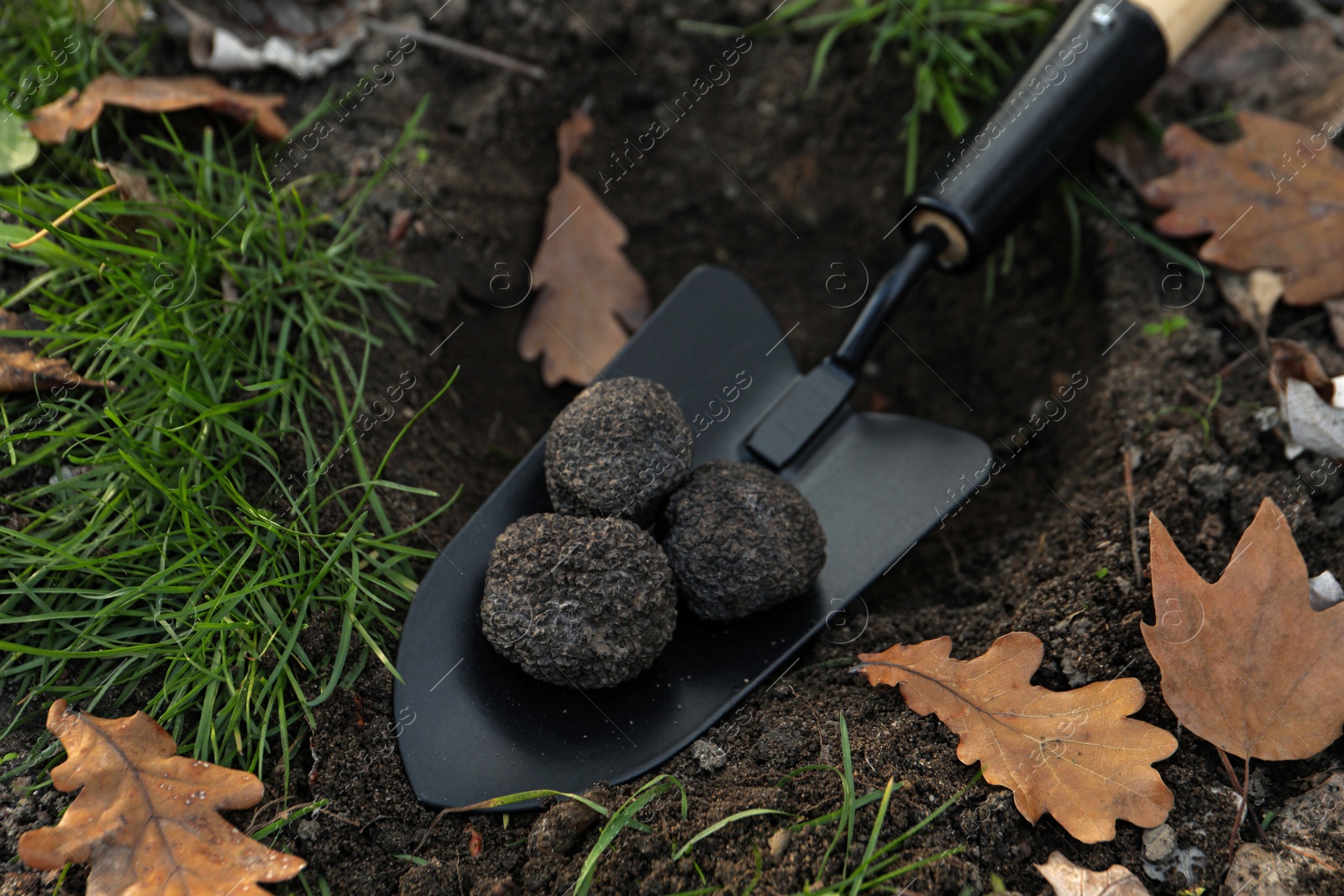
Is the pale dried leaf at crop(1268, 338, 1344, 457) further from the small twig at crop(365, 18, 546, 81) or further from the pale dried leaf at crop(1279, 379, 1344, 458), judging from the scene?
the small twig at crop(365, 18, 546, 81)

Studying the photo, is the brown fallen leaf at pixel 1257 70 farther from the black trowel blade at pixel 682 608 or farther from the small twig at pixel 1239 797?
the small twig at pixel 1239 797

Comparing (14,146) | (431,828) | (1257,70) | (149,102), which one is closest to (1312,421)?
(1257,70)

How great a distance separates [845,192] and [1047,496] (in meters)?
0.98

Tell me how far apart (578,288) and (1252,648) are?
158 cm

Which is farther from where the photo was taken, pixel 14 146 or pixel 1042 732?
pixel 14 146

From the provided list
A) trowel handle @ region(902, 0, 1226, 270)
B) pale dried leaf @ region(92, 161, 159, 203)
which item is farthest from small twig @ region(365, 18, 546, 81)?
trowel handle @ region(902, 0, 1226, 270)

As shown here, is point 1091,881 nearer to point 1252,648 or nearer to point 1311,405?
point 1252,648

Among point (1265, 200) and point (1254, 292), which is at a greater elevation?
point (1265, 200)

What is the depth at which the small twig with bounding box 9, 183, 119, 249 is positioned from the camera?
1583 millimetres

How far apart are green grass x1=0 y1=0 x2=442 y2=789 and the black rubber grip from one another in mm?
1252

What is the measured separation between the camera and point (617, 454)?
1.50 meters

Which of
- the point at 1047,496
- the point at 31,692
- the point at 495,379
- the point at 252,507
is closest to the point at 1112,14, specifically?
the point at 1047,496

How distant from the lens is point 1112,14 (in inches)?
72.6

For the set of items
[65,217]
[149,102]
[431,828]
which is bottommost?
[431,828]
